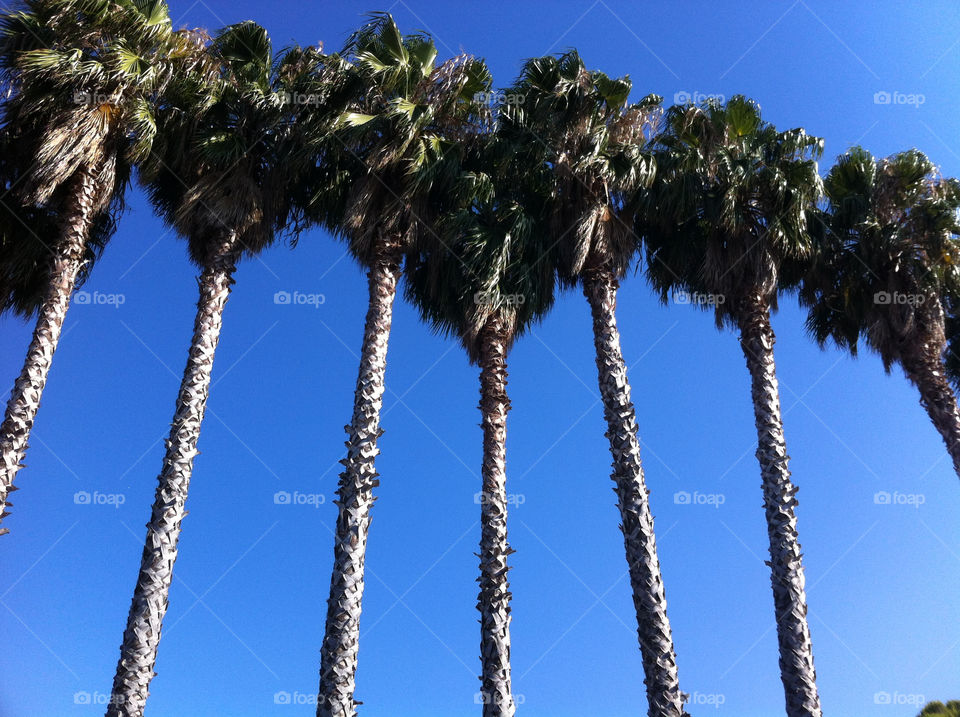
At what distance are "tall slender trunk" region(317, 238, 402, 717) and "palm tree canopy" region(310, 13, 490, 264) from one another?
65cm

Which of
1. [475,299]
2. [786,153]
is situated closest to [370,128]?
[475,299]

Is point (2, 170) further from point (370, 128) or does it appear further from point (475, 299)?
point (475, 299)

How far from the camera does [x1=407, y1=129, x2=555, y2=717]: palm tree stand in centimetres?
1334

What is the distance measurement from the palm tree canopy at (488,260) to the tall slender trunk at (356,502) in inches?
44.8

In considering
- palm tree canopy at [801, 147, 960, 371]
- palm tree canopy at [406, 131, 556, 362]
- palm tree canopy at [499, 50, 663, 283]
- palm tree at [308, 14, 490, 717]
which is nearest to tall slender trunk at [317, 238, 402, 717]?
palm tree at [308, 14, 490, 717]

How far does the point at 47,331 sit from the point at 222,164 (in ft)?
13.0

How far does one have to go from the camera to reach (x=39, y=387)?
11.4 metres

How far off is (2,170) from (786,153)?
14.5 m

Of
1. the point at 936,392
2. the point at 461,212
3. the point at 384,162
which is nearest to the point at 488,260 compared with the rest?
the point at 461,212

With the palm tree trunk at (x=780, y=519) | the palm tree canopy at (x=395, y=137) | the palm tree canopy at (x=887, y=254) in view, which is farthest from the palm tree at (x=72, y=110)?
the palm tree canopy at (x=887, y=254)

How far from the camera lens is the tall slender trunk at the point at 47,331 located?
10.8 metres

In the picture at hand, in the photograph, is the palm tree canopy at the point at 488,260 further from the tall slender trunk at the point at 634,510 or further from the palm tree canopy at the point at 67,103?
the palm tree canopy at the point at 67,103

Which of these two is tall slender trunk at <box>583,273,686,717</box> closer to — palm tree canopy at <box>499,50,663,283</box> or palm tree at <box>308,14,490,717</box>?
palm tree canopy at <box>499,50,663,283</box>

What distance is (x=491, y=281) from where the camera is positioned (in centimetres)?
1355
